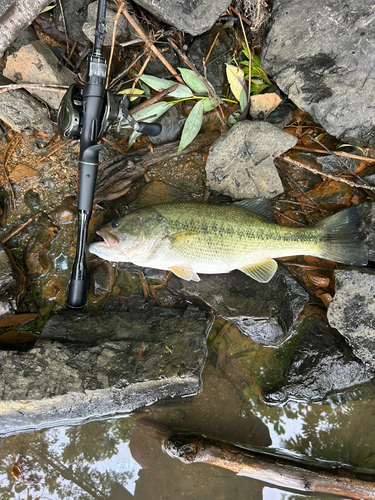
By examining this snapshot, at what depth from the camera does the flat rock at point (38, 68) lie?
144 inches

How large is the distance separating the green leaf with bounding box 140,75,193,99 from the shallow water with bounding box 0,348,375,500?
322 centimetres

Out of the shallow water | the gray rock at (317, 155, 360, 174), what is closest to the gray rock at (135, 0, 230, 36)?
the gray rock at (317, 155, 360, 174)

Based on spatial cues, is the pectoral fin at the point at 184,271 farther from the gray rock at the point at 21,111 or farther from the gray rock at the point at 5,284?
the gray rock at the point at 21,111

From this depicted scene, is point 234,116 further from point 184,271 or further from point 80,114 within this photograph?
point 184,271

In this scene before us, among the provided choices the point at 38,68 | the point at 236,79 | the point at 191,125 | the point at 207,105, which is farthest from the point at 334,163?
the point at 38,68

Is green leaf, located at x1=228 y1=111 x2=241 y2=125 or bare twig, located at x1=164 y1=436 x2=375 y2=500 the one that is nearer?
bare twig, located at x1=164 y1=436 x2=375 y2=500

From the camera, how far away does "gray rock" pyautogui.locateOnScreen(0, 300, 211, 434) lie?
3.36 meters

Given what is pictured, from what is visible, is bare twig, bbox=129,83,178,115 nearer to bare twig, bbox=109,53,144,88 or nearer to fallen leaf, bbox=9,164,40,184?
bare twig, bbox=109,53,144,88

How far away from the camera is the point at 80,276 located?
3.61 meters

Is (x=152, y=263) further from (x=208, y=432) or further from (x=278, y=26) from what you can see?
(x=278, y=26)

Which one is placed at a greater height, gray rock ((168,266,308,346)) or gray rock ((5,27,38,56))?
gray rock ((5,27,38,56))

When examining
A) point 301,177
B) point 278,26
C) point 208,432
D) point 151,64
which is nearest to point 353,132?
point 301,177

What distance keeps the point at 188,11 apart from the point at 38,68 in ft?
5.71

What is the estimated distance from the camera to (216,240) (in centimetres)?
371
